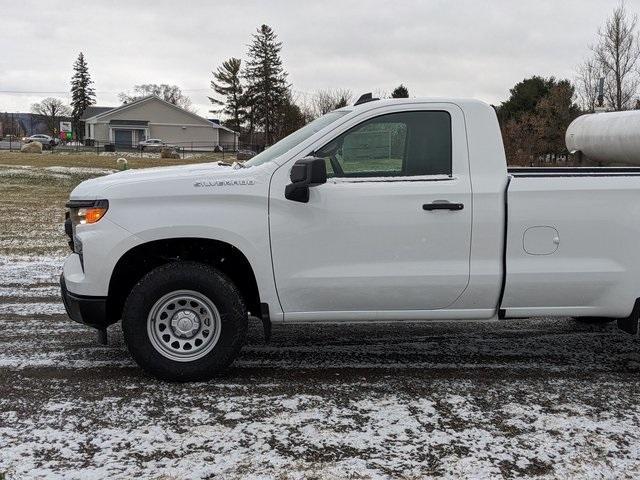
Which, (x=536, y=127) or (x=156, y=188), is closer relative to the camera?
(x=156, y=188)

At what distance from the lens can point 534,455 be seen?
362cm

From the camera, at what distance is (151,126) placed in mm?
72000

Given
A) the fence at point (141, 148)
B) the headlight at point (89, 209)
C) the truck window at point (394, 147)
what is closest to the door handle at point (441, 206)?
the truck window at point (394, 147)

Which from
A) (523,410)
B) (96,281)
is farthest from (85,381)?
(523,410)

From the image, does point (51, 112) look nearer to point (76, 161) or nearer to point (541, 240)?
point (76, 161)

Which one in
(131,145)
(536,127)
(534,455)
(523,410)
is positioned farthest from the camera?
(131,145)

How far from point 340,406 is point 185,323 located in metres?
1.23

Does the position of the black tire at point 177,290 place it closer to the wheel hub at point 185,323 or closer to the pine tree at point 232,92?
the wheel hub at point 185,323

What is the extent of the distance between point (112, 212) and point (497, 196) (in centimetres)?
266

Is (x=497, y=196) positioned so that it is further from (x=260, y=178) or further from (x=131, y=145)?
(x=131, y=145)

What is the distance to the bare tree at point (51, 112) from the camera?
96963mm

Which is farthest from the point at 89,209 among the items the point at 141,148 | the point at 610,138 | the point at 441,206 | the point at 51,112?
the point at 51,112

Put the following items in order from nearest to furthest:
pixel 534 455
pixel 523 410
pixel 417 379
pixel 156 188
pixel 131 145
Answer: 1. pixel 534 455
2. pixel 523 410
3. pixel 156 188
4. pixel 417 379
5. pixel 131 145

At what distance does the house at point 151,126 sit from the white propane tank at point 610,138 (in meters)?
58.1
